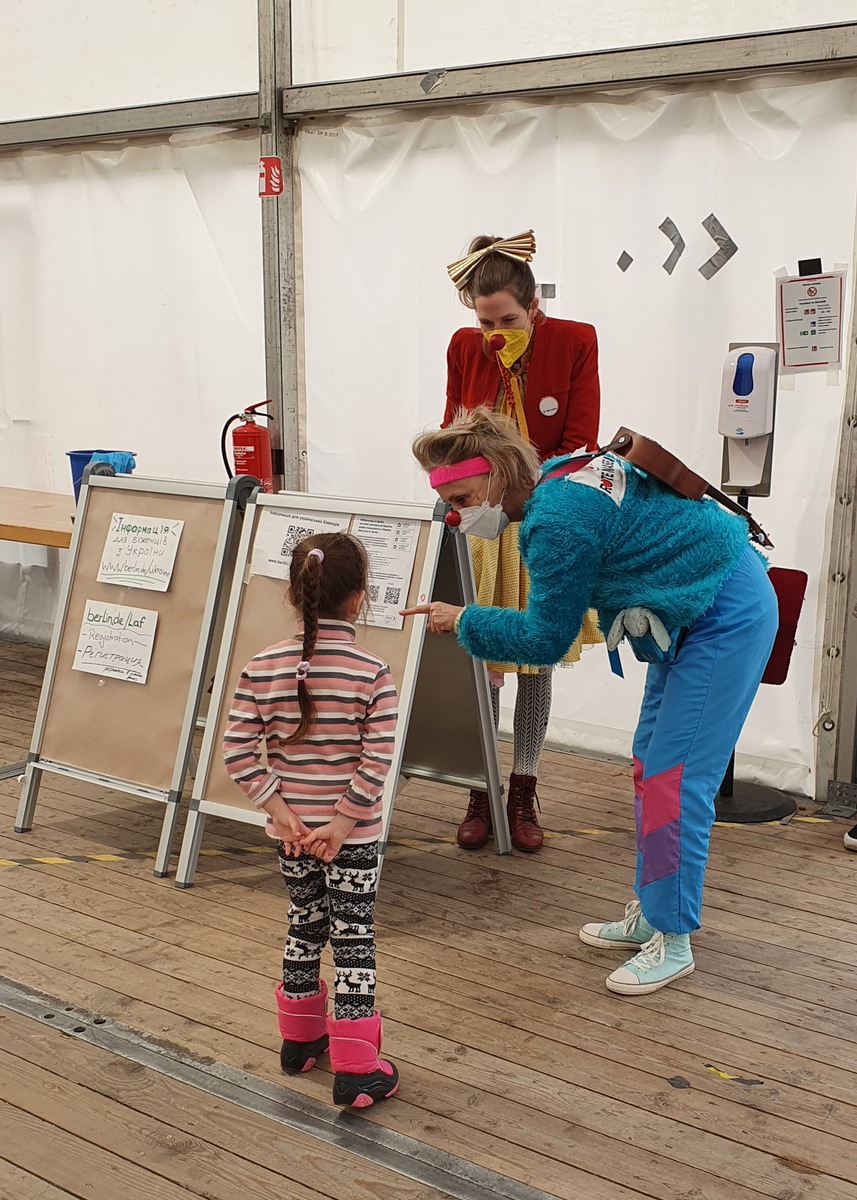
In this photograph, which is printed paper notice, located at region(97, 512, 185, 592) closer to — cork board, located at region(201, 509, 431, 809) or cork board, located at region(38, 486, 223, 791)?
cork board, located at region(38, 486, 223, 791)

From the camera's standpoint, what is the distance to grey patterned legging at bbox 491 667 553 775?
12.0 ft

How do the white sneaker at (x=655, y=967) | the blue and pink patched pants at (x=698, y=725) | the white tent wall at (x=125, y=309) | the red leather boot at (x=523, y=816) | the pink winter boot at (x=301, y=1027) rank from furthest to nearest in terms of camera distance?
the white tent wall at (x=125, y=309) → the red leather boot at (x=523, y=816) → the white sneaker at (x=655, y=967) → the blue and pink patched pants at (x=698, y=725) → the pink winter boot at (x=301, y=1027)

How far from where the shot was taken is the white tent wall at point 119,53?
4996 millimetres

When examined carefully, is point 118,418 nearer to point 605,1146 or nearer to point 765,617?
point 765,617

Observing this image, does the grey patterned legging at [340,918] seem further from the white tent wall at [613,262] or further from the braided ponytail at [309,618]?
the white tent wall at [613,262]

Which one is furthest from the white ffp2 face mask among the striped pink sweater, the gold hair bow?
the gold hair bow

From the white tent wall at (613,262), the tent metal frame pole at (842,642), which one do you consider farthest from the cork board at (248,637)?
the tent metal frame pole at (842,642)

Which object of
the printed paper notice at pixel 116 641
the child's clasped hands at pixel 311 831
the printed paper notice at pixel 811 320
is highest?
the printed paper notice at pixel 811 320

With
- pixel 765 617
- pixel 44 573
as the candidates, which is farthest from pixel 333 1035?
pixel 44 573

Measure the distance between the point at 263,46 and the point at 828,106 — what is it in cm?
217

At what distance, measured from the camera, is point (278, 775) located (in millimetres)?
2258

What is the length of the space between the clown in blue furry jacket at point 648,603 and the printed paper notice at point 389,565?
0.42 m

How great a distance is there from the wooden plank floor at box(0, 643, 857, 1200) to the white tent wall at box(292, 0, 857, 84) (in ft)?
8.10

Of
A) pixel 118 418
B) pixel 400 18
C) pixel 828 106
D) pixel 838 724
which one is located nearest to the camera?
pixel 828 106
